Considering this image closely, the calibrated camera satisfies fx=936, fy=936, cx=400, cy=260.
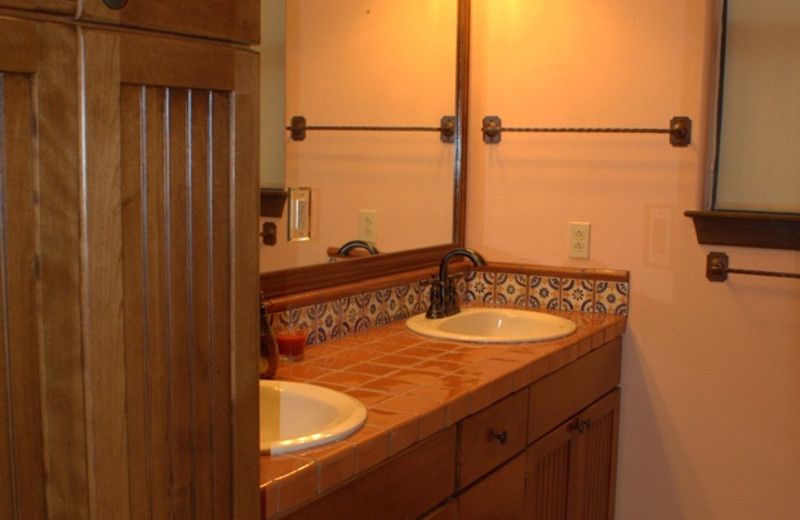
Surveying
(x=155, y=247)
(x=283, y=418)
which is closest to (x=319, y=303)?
(x=283, y=418)

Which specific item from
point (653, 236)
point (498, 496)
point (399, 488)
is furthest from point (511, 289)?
point (399, 488)

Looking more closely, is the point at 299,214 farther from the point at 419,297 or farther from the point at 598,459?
the point at 598,459

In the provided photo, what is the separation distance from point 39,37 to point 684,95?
197 centimetres

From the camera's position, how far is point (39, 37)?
746 mm

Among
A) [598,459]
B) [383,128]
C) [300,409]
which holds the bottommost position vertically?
[598,459]

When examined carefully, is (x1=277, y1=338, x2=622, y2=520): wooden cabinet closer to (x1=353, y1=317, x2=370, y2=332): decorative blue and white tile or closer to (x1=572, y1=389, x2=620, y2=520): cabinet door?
(x1=572, y1=389, x2=620, y2=520): cabinet door

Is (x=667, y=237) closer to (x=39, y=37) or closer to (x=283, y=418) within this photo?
(x=283, y=418)

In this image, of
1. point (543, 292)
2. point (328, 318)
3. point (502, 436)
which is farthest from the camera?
point (543, 292)

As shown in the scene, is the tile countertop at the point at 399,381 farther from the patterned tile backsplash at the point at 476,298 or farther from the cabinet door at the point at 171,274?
the cabinet door at the point at 171,274

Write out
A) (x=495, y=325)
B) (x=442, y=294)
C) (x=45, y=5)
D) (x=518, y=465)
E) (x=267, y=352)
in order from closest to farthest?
1. (x=45, y=5)
2. (x=267, y=352)
3. (x=518, y=465)
4. (x=442, y=294)
5. (x=495, y=325)

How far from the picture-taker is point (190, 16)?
34.0 inches

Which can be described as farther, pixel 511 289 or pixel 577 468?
pixel 511 289

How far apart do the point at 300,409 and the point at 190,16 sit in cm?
91

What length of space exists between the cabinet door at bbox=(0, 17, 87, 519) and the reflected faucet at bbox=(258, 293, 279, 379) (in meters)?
0.95
